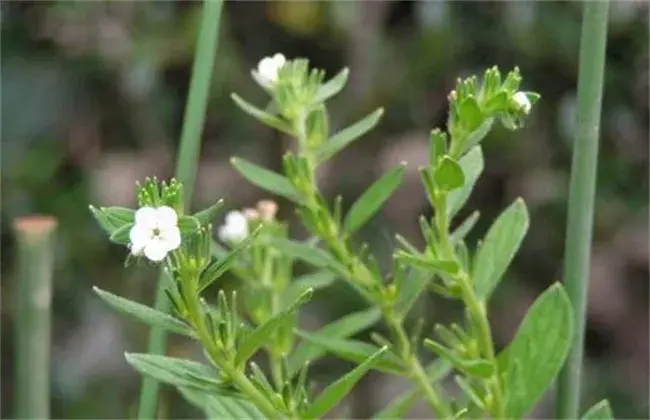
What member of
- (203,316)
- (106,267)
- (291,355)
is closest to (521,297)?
(106,267)

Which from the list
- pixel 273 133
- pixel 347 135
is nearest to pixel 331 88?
pixel 347 135

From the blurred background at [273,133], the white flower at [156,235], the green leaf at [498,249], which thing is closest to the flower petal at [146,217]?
the white flower at [156,235]

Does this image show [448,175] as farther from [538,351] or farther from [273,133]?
[273,133]

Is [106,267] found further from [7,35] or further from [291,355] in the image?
[291,355]

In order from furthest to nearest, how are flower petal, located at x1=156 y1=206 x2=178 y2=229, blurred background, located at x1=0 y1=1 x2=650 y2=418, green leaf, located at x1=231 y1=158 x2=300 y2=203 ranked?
blurred background, located at x1=0 y1=1 x2=650 y2=418
green leaf, located at x1=231 y1=158 x2=300 y2=203
flower petal, located at x1=156 y1=206 x2=178 y2=229

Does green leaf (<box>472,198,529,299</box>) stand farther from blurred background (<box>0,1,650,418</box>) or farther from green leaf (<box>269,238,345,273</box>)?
blurred background (<box>0,1,650,418</box>)

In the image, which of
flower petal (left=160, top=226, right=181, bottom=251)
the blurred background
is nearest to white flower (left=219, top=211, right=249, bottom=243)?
flower petal (left=160, top=226, right=181, bottom=251)
